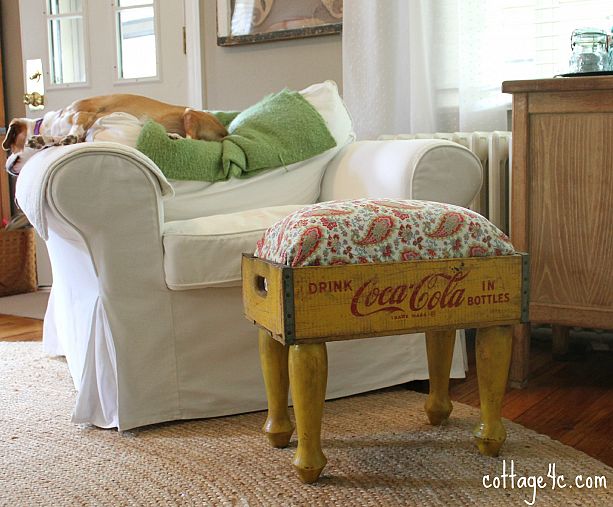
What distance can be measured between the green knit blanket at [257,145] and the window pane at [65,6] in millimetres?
1583

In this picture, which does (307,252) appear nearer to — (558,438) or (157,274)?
(157,274)

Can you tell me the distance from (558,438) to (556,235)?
540mm

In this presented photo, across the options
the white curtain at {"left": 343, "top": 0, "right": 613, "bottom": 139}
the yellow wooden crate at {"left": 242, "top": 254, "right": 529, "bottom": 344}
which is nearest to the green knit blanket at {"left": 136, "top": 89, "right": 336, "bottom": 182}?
the white curtain at {"left": 343, "top": 0, "right": 613, "bottom": 139}

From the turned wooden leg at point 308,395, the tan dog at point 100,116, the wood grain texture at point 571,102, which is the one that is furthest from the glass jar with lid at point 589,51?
the turned wooden leg at point 308,395

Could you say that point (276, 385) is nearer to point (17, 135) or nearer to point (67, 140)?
point (67, 140)

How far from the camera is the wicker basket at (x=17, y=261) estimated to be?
3734mm

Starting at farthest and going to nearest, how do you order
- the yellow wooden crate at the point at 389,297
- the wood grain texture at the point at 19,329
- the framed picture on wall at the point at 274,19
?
the framed picture on wall at the point at 274,19 < the wood grain texture at the point at 19,329 < the yellow wooden crate at the point at 389,297

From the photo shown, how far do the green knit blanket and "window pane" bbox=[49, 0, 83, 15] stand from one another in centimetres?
158

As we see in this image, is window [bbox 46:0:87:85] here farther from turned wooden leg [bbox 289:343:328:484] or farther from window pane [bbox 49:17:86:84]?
turned wooden leg [bbox 289:343:328:484]

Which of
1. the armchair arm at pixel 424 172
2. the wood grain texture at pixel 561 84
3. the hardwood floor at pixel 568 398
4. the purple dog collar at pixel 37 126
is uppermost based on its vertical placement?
the wood grain texture at pixel 561 84

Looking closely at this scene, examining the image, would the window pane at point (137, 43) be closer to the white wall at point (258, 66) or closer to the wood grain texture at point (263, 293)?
the white wall at point (258, 66)

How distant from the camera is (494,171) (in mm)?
2400

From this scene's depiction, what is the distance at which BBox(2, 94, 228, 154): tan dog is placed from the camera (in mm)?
2332

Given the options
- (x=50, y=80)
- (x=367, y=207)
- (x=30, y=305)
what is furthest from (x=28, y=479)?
(x=50, y=80)
